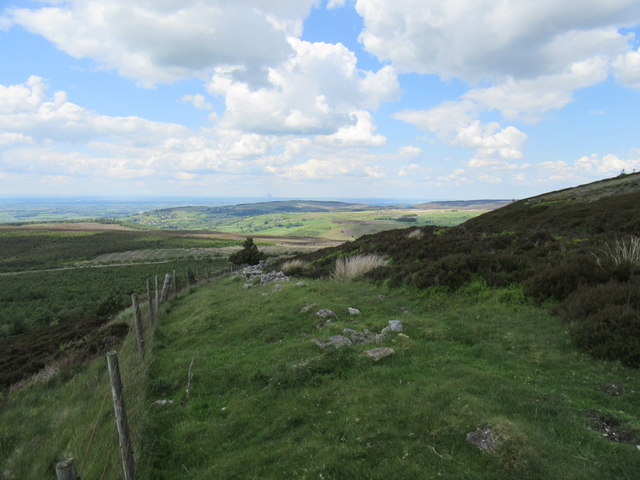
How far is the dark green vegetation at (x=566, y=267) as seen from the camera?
A: 8328 millimetres

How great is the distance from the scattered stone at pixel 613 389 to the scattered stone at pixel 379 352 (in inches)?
173

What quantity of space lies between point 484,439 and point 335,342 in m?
5.09

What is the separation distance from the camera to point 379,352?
28.9 feet

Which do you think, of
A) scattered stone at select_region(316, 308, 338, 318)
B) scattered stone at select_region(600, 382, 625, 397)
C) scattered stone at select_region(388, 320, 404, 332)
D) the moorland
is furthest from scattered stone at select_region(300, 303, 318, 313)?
scattered stone at select_region(600, 382, 625, 397)

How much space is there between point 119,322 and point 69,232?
574 feet

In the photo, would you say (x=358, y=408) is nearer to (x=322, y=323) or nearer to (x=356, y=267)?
(x=322, y=323)

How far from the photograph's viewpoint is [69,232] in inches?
6230

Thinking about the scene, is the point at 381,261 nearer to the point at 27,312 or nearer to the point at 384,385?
the point at 384,385

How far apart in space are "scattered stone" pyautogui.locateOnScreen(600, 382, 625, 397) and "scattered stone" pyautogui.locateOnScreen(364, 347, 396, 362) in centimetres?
439

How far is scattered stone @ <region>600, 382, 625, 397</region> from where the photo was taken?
253 inches

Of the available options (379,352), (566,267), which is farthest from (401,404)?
(566,267)

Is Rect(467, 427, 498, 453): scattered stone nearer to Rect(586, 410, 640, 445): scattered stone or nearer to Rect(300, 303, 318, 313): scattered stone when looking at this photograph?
Rect(586, 410, 640, 445): scattered stone

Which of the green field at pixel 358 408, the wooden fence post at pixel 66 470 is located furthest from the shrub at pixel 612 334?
the wooden fence post at pixel 66 470

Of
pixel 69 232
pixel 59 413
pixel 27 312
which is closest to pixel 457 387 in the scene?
pixel 59 413
